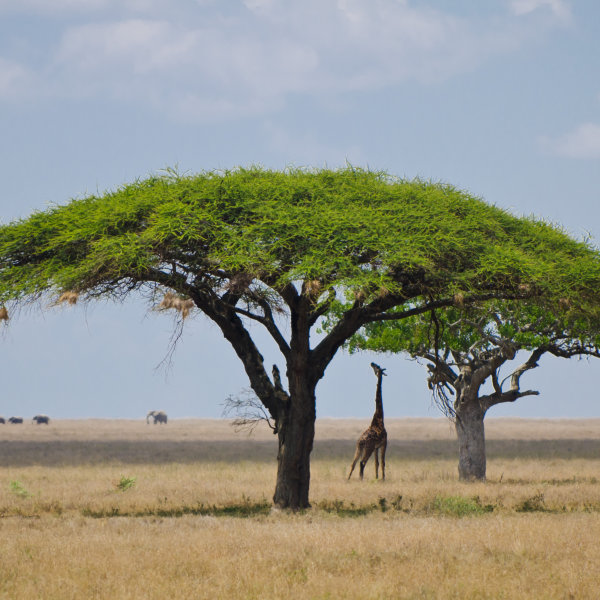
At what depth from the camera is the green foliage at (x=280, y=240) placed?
18047 millimetres

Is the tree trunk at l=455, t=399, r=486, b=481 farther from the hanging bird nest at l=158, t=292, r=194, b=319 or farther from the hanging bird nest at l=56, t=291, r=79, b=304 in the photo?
the hanging bird nest at l=56, t=291, r=79, b=304

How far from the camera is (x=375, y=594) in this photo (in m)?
11.3

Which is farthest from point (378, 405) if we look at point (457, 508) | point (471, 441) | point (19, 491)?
point (19, 491)

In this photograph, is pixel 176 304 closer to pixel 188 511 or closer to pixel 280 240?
pixel 280 240

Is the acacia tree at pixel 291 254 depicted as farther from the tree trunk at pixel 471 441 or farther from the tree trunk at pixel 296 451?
the tree trunk at pixel 471 441

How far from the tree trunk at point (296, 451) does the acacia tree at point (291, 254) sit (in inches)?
1.1

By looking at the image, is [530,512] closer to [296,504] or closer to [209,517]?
[296,504]

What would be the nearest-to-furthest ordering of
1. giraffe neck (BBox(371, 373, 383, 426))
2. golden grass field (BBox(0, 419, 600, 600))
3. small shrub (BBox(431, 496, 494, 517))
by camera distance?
golden grass field (BBox(0, 419, 600, 600)) < small shrub (BBox(431, 496, 494, 517)) < giraffe neck (BBox(371, 373, 383, 426))

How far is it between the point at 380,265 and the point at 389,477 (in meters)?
15.0

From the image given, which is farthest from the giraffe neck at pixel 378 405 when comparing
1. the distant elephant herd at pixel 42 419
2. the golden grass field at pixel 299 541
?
the distant elephant herd at pixel 42 419

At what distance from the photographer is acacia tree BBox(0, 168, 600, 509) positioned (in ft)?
59.5

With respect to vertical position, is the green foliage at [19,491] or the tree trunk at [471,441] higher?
the tree trunk at [471,441]

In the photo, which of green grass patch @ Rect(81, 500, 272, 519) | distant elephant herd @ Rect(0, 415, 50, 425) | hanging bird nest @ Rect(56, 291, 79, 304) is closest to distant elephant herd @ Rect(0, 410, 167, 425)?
distant elephant herd @ Rect(0, 415, 50, 425)

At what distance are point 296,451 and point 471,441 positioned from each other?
41.7 feet
